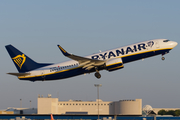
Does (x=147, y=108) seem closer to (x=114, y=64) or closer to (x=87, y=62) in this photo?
(x=114, y=64)

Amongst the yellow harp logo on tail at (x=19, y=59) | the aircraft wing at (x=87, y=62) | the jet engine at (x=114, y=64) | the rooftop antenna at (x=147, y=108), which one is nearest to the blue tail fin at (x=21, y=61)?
the yellow harp logo on tail at (x=19, y=59)

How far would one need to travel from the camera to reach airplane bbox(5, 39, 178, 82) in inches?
2435

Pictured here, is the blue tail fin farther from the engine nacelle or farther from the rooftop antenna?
the rooftop antenna

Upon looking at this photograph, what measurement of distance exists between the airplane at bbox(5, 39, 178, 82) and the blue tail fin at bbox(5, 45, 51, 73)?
0.72 feet

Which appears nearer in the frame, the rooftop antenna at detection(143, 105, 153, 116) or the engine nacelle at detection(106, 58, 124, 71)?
the engine nacelle at detection(106, 58, 124, 71)

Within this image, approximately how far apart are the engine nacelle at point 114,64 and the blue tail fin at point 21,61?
47.8ft

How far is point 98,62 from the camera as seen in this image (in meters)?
61.8

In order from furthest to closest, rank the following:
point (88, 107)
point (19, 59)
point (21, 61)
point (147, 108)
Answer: point (88, 107) → point (147, 108) → point (19, 59) → point (21, 61)

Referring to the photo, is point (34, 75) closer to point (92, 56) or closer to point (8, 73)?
point (8, 73)

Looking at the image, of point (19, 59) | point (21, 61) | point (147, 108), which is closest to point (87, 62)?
point (21, 61)

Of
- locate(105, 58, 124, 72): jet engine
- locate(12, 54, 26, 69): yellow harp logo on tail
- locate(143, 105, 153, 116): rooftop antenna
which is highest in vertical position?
locate(12, 54, 26, 69): yellow harp logo on tail

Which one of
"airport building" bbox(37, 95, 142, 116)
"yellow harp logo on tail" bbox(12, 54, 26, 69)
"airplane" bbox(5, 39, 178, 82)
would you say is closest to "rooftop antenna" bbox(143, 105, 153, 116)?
"airport building" bbox(37, 95, 142, 116)

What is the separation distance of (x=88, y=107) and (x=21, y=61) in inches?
3620

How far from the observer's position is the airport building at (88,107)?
5733 inches
